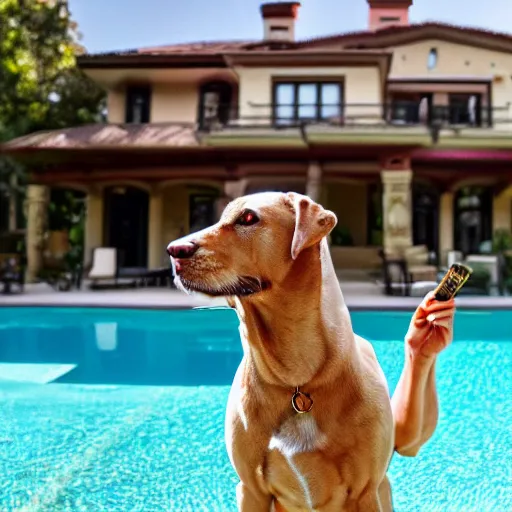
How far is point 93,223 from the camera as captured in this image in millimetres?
16484

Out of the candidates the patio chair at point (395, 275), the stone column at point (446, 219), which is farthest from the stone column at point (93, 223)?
the stone column at point (446, 219)

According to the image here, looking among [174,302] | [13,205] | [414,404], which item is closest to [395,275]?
[174,302]

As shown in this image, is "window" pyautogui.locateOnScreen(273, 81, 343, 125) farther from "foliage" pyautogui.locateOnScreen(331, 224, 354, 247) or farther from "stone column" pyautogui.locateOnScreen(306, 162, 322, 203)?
"foliage" pyautogui.locateOnScreen(331, 224, 354, 247)

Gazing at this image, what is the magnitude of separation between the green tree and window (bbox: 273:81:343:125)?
9027 millimetres

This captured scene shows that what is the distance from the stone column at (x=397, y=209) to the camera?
41.9ft

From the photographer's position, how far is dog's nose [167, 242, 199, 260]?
1243 mm

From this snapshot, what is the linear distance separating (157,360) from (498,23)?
907 inches

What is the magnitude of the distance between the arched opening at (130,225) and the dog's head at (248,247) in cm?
1624

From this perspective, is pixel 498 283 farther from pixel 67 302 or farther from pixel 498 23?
pixel 498 23

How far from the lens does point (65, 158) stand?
48.6 ft

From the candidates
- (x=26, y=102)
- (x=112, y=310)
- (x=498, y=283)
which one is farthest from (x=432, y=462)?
(x=26, y=102)

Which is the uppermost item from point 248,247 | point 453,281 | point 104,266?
point 248,247

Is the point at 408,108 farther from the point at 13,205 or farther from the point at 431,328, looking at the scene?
the point at 431,328

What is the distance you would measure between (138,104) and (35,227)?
5571mm
